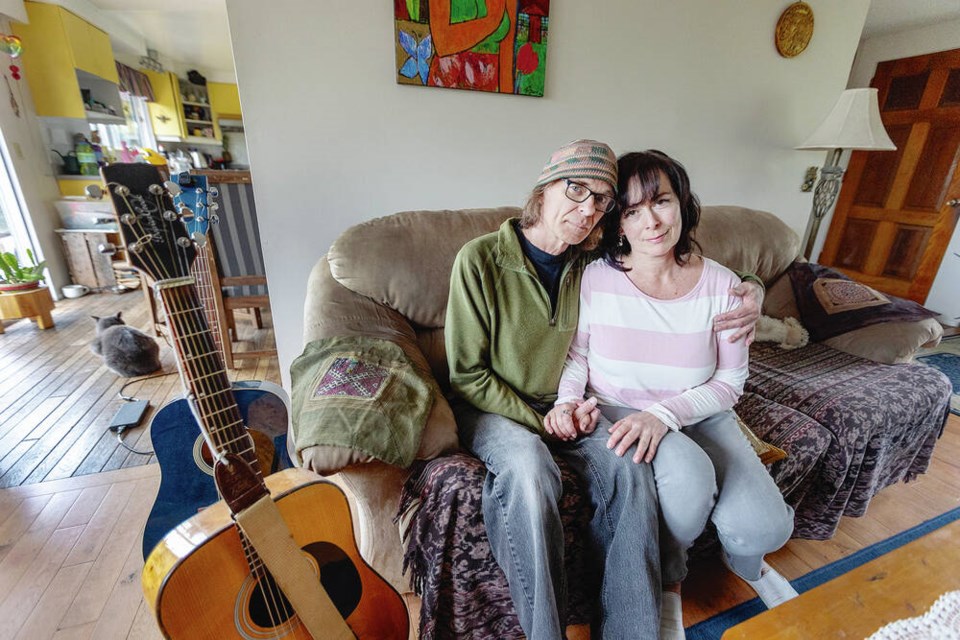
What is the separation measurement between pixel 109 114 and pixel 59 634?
4656 mm

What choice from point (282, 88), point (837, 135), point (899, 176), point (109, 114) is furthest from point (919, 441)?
point (109, 114)

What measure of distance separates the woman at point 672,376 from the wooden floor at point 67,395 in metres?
1.78

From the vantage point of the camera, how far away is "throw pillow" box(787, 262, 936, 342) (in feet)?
5.58

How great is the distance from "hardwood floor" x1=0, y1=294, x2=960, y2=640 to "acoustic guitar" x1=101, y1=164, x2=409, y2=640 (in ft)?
2.00

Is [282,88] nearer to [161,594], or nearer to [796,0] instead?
[161,594]

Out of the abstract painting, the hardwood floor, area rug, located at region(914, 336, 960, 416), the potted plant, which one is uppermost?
the abstract painting

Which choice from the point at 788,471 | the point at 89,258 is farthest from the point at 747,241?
the point at 89,258

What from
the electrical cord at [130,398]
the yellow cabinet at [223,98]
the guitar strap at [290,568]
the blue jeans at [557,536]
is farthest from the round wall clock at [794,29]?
the yellow cabinet at [223,98]

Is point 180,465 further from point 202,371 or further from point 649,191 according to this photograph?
point 649,191

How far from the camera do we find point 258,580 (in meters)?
0.78

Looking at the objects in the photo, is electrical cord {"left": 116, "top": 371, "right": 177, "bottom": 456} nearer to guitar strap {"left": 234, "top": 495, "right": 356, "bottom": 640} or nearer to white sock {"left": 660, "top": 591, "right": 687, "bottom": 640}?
guitar strap {"left": 234, "top": 495, "right": 356, "bottom": 640}

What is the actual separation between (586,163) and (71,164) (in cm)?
469

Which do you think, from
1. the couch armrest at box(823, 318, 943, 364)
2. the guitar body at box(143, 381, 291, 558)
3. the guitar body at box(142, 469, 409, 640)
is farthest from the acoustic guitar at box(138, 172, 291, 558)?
the couch armrest at box(823, 318, 943, 364)

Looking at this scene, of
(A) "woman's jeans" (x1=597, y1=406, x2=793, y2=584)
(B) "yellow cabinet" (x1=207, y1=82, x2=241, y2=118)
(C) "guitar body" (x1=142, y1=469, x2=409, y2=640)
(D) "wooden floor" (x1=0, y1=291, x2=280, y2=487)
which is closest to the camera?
(C) "guitar body" (x1=142, y1=469, x2=409, y2=640)
